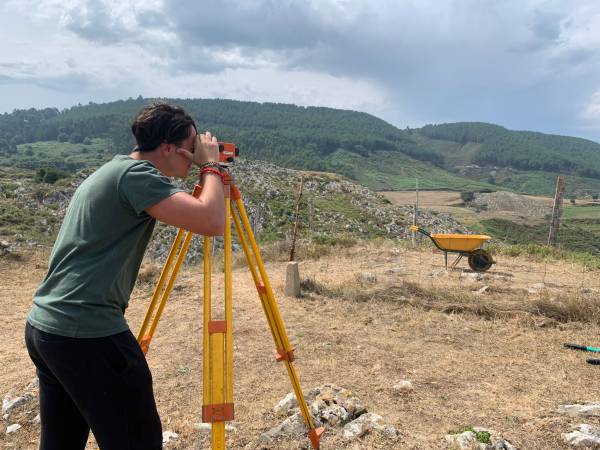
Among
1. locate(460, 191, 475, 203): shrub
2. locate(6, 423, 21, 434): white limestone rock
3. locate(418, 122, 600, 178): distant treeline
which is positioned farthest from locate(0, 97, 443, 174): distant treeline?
locate(6, 423, 21, 434): white limestone rock

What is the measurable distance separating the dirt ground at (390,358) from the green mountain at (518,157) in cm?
11890

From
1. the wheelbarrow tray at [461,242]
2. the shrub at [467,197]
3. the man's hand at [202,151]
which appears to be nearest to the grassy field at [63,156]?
the shrub at [467,197]

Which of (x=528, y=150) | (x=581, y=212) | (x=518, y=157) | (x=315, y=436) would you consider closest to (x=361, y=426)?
(x=315, y=436)

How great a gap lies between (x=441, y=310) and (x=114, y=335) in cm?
548

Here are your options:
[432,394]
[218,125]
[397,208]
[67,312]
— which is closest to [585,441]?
[432,394]

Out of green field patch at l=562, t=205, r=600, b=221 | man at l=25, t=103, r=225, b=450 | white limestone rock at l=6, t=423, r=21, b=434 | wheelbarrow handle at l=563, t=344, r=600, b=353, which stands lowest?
green field patch at l=562, t=205, r=600, b=221

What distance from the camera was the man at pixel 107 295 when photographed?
1.57 m

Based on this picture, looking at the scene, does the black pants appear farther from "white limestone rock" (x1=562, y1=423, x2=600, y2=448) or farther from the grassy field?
the grassy field

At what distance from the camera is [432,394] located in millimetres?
3898

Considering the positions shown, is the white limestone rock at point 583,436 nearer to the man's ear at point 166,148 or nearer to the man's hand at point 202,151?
the man's hand at point 202,151

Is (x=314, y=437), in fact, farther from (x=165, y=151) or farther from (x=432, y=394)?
(x=165, y=151)

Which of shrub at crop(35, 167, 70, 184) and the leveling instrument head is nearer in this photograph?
the leveling instrument head

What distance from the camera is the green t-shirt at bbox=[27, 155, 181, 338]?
1.56 metres

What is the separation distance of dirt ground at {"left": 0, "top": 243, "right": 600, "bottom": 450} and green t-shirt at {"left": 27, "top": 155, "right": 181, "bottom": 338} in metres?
1.94
